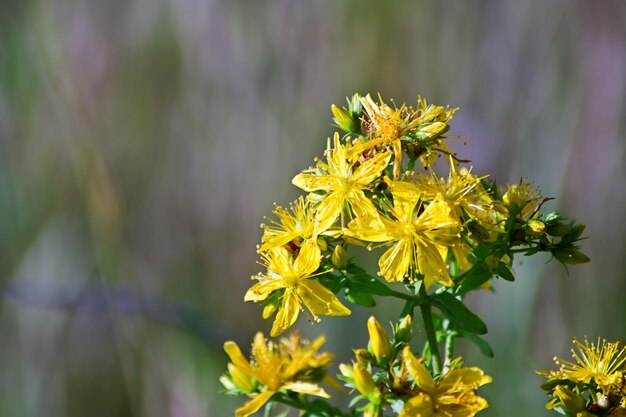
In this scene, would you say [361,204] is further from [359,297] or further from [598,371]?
[598,371]

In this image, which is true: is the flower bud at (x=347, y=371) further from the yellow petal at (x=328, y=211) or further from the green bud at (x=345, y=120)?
the green bud at (x=345, y=120)

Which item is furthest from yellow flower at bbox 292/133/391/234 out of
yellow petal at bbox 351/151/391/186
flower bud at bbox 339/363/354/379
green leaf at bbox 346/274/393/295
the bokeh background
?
the bokeh background

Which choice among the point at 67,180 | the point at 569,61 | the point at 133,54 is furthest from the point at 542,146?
the point at 67,180

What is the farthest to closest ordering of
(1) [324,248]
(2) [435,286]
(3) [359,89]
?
(3) [359,89]
(2) [435,286]
(1) [324,248]

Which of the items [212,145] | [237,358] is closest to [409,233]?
[237,358]

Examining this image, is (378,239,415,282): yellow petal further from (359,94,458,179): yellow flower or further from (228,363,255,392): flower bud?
(228,363,255,392): flower bud

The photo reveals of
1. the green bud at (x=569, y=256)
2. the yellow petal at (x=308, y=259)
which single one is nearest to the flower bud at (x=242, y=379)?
the yellow petal at (x=308, y=259)

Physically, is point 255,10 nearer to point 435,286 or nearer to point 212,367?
point 212,367

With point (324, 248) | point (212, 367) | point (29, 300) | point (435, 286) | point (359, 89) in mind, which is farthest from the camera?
point (359, 89)
